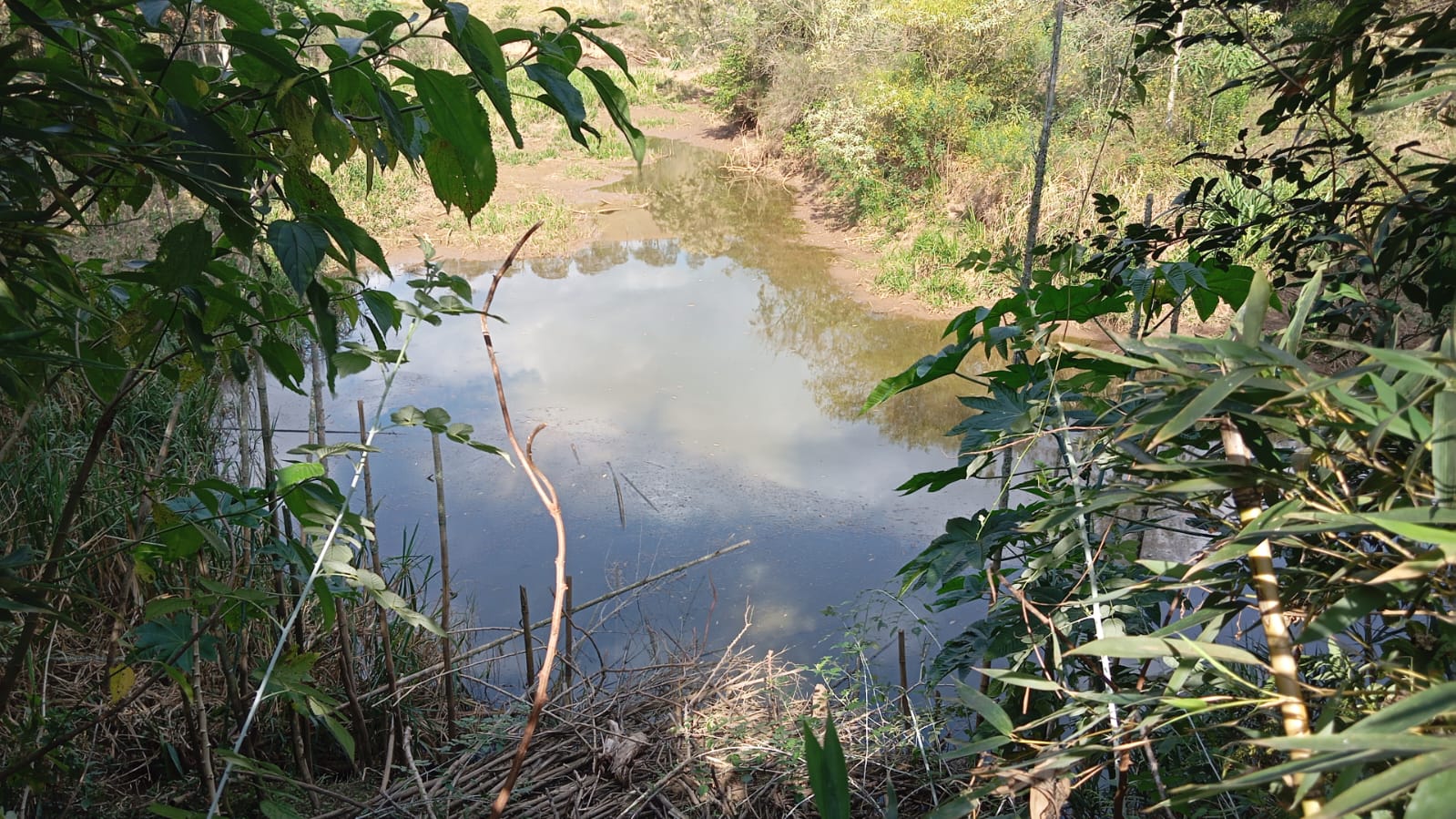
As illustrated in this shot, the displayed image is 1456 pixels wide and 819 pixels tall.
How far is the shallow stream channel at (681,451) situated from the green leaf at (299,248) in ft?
6.22

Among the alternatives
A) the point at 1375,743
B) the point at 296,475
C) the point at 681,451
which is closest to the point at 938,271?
the point at 681,451

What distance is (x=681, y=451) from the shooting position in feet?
18.0

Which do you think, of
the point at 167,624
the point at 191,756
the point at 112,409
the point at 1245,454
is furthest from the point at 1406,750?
the point at 191,756

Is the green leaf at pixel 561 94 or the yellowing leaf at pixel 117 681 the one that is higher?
the green leaf at pixel 561 94

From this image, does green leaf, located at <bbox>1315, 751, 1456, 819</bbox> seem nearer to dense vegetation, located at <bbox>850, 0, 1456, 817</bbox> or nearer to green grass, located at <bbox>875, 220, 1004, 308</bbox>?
dense vegetation, located at <bbox>850, 0, 1456, 817</bbox>

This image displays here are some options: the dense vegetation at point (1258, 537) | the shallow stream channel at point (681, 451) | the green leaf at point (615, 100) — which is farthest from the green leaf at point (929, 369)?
the shallow stream channel at point (681, 451)

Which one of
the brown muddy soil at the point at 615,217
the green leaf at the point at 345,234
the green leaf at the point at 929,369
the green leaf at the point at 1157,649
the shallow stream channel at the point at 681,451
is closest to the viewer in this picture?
the green leaf at the point at 1157,649

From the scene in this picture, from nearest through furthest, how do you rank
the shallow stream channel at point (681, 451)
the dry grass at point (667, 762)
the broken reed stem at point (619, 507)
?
the dry grass at point (667, 762)
the broken reed stem at point (619, 507)
the shallow stream channel at point (681, 451)

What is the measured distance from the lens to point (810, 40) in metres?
13.8

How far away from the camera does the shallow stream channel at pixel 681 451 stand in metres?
3.92

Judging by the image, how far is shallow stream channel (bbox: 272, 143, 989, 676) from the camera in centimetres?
392

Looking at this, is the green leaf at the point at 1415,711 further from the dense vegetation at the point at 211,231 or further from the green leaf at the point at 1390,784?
the dense vegetation at the point at 211,231

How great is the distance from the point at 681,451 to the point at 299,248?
187 inches

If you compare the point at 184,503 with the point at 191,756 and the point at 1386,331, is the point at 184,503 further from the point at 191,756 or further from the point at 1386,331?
the point at 1386,331
